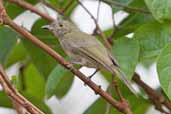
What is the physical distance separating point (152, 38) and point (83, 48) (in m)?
0.45

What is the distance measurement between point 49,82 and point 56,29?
0.40 metres

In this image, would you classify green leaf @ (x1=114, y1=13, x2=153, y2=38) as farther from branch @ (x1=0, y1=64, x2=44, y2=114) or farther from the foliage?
branch @ (x1=0, y1=64, x2=44, y2=114)

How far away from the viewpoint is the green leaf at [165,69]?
5.78 ft

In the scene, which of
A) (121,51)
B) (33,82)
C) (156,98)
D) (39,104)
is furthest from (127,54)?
(33,82)

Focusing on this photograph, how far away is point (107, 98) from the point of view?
1.72m

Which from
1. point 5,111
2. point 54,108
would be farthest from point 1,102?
point 5,111

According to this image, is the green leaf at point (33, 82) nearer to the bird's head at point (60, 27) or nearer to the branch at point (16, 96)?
the bird's head at point (60, 27)

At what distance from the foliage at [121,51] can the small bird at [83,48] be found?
40 millimetres

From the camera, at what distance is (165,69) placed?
1.79 meters

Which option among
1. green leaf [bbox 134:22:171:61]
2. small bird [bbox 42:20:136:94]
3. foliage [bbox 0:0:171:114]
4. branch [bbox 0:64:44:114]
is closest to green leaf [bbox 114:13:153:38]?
foliage [bbox 0:0:171:114]

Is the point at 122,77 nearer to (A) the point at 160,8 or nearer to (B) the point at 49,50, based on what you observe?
(A) the point at 160,8

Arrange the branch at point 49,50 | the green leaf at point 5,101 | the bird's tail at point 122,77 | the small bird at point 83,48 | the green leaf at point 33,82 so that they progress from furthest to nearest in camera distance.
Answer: the green leaf at point 33,82
the green leaf at point 5,101
the small bird at point 83,48
the bird's tail at point 122,77
the branch at point 49,50

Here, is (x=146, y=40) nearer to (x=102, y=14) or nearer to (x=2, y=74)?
(x=2, y=74)

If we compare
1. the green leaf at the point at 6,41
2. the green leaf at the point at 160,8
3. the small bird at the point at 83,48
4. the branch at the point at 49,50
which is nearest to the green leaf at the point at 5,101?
the green leaf at the point at 6,41
